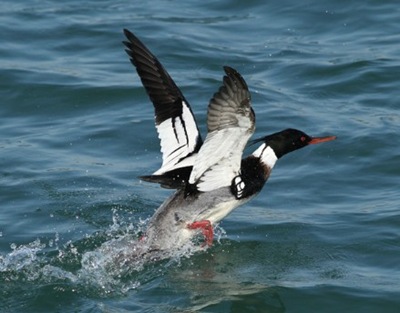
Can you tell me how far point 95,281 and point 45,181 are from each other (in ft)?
9.12

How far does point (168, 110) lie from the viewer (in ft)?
33.0

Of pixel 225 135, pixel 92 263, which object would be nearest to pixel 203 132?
pixel 92 263

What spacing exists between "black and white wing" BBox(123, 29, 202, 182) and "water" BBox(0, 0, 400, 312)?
0.96m

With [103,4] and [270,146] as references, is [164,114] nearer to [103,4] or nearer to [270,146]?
[270,146]

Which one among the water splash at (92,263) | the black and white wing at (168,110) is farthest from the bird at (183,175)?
the water splash at (92,263)

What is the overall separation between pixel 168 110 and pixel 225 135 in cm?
122

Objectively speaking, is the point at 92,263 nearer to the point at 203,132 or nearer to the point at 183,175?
the point at 183,175

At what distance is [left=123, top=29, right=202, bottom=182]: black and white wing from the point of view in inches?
393

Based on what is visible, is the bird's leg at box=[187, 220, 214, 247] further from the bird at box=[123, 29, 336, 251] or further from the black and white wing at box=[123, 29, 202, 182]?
the black and white wing at box=[123, 29, 202, 182]

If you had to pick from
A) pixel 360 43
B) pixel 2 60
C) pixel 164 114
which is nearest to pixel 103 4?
pixel 2 60

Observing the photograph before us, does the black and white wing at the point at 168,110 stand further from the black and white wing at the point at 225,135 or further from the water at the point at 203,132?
the water at the point at 203,132

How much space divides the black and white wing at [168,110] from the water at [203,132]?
96 cm

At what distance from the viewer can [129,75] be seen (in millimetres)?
15023

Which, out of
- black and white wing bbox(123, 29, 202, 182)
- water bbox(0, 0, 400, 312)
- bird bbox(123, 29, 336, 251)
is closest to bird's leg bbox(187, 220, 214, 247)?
bird bbox(123, 29, 336, 251)
